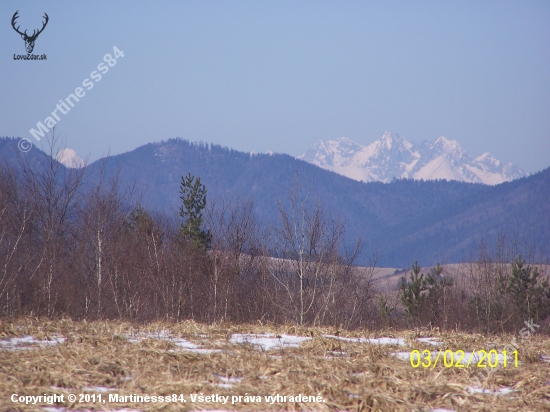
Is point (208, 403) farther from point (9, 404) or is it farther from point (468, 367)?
point (468, 367)

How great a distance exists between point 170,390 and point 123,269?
1458 centimetres

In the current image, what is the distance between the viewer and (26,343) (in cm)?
725

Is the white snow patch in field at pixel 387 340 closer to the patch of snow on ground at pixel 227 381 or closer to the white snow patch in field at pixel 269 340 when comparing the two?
the white snow patch in field at pixel 269 340

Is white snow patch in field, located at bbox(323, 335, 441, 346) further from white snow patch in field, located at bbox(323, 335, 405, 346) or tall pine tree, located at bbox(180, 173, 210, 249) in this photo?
tall pine tree, located at bbox(180, 173, 210, 249)

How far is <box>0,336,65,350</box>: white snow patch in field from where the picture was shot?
6.97 meters

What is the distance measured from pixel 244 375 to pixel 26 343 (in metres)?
3.07

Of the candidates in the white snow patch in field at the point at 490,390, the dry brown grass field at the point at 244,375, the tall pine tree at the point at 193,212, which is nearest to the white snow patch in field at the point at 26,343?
the dry brown grass field at the point at 244,375

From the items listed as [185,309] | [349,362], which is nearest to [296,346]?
[349,362]

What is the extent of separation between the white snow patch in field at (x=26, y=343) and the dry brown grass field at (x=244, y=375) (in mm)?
13

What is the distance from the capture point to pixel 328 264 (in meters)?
16.0

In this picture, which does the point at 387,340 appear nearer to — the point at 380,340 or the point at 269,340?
the point at 380,340
